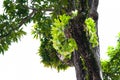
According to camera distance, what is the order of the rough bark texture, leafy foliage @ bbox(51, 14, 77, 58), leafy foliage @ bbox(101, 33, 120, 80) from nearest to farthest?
leafy foliage @ bbox(51, 14, 77, 58), the rough bark texture, leafy foliage @ bbox(101, 33, 120, 80)

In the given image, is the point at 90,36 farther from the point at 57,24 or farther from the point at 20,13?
the point at 20,13

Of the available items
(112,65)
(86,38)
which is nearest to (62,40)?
(86,38)

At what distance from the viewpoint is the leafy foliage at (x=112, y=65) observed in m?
8.26

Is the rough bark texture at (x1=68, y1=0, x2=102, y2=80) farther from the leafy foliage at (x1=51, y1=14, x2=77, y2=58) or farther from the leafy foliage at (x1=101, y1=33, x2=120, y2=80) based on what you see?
the leafy foliage at (x1=101, y1=33, x2=120, y2=80)

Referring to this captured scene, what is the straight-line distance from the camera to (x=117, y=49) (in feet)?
27.8

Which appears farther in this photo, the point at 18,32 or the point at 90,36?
the point at 18,32

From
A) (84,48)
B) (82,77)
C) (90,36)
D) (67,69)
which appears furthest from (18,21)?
(67,69)

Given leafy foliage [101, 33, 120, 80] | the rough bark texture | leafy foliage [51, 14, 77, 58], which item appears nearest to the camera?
leafy foliage [51, 14, 77, 58]

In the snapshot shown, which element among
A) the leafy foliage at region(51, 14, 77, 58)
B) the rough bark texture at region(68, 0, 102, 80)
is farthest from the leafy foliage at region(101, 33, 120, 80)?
the leafy foliage at region(51, 14, 77, 58)

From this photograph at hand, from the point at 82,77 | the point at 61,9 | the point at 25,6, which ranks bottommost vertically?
the point at 82,77

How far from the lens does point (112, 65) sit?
8602 millimetres

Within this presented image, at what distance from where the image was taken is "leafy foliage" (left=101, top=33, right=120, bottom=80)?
8.26 metres

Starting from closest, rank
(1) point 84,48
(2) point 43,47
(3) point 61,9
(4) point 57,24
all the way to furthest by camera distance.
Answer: (4) point 57,24 < (1) point 84,48 < (3) point 61,9 < (2) point 43,47

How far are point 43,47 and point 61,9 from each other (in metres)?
4.00
